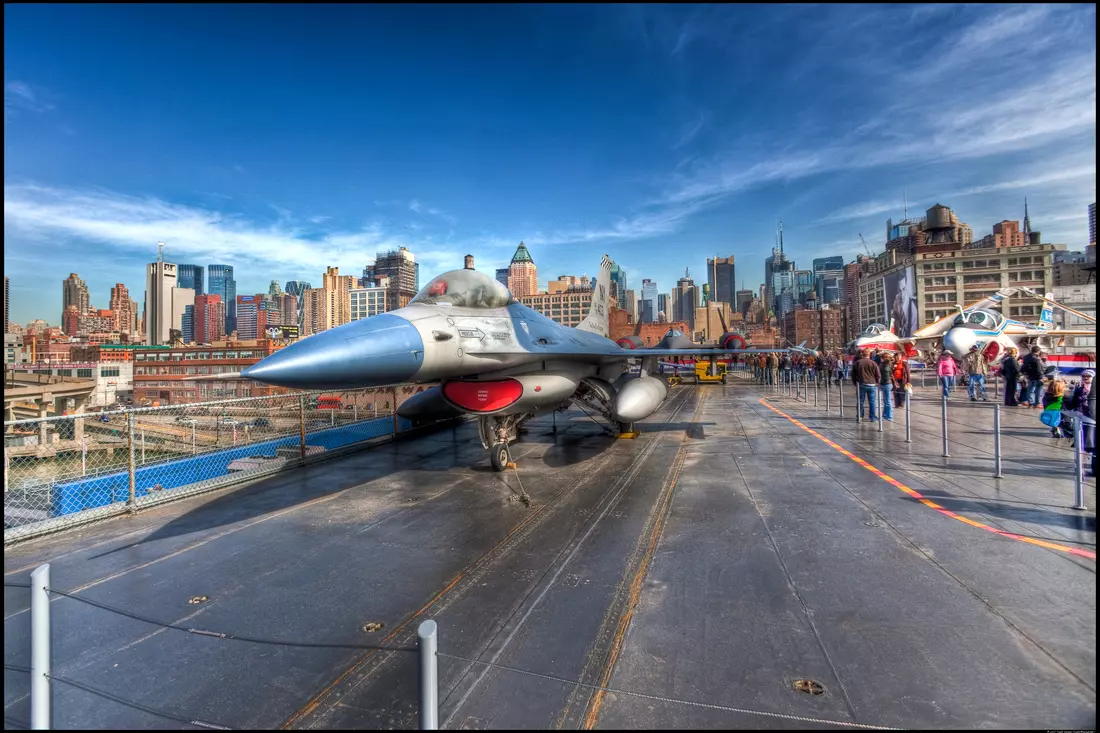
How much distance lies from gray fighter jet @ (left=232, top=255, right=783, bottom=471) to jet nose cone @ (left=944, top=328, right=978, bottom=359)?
47.9ft

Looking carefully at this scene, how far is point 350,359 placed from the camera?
5301mm

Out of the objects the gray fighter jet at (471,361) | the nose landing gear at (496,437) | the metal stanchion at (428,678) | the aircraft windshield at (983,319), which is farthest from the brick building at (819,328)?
the metal stanchion at (428,678)

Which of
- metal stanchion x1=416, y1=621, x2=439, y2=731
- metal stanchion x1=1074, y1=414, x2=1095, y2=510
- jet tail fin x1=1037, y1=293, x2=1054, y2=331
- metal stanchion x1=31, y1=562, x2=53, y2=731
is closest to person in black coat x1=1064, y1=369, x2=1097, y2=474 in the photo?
metal stanchion x1=1074, y1=414, x2=1095, y2=510

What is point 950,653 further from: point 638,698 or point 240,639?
point 240,639

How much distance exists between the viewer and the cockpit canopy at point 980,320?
2116cm

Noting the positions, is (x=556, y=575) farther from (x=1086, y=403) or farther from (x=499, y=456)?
(x=1086, y=403)

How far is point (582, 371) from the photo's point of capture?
433 inches

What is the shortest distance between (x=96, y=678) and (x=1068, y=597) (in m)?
7.34

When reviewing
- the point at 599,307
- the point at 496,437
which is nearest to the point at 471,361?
the point at 496,437

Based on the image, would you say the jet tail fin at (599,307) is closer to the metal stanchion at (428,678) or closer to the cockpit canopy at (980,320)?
the metal stanchion at (428,678)

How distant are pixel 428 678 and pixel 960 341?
24270 mm

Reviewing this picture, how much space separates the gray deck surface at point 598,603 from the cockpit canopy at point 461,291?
3.09 m

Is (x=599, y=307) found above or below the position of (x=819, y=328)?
below

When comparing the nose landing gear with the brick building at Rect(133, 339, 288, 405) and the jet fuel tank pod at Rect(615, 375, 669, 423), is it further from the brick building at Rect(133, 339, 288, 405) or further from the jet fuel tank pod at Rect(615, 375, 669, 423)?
the brick building at Rect(133, 339, 288, 405)
